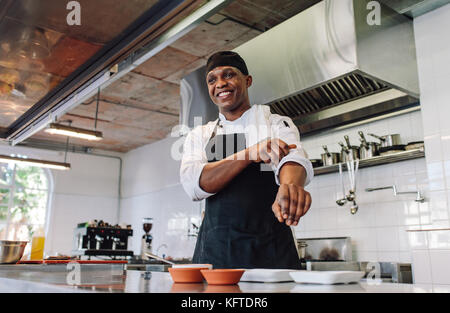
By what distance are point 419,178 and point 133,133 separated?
5.66m

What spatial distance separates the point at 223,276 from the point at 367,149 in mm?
3231

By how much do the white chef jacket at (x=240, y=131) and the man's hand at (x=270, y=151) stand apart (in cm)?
4

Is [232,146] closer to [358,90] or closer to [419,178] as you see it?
[358,90]

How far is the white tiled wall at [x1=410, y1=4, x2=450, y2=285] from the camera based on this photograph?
115 inches

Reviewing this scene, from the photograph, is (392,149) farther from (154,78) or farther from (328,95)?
(154,78)

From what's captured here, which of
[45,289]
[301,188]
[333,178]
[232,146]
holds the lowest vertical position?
[45,289]

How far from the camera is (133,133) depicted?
8078mm

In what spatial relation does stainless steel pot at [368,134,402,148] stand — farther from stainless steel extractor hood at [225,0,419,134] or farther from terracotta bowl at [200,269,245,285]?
terracotta bowl at [200,269,245,285]

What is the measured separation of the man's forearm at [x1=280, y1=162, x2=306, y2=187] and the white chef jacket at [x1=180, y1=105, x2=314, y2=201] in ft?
0.10

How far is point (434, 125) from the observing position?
3.30 metres

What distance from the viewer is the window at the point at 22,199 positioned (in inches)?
327

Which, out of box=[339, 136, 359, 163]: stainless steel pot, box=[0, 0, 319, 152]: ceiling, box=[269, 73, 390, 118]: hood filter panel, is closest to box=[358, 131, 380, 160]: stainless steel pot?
box=[339, 136, 359, 163]: stainless steel pot

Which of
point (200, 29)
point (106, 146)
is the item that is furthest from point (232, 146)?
point (106, 146)

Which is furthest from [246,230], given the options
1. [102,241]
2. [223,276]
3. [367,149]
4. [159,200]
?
[159,200]
